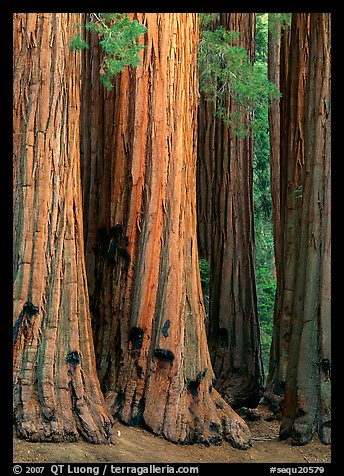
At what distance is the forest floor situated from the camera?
7.68 m

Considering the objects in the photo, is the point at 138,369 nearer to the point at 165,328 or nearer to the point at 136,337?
the point at 136,337

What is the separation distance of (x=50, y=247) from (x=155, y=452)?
92.0 inches

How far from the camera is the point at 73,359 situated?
837 centimetres

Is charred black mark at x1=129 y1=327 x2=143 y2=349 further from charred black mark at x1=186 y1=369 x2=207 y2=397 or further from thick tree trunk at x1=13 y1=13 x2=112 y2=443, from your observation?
thick tree trunk at x1=13 y1=13 x2=112 y2=443

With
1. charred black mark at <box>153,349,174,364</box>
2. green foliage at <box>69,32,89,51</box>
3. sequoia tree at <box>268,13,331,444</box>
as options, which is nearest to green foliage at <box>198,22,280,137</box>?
sequoia tree at <box>268,13,331,444</box>

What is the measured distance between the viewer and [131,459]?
8.22 m

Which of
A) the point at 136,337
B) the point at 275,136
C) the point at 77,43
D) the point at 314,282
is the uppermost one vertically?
the point at 275,136

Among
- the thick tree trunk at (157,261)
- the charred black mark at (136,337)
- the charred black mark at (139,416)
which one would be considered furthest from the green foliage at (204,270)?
the charred black mark at (139,416)

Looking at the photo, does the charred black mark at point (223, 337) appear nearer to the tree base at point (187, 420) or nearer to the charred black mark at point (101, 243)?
the charred black mark at point (101, 243)

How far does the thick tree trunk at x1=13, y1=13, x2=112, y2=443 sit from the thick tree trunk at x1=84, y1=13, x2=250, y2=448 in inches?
40.6

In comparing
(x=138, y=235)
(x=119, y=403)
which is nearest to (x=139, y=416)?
(x=119, y=403)

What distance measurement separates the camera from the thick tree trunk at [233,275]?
13.7 meters

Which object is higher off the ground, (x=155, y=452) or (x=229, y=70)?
(x=229, y=70)

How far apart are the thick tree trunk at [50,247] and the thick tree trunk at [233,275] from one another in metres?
5.30
